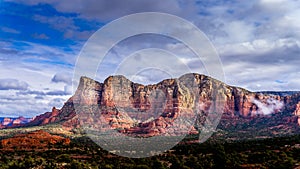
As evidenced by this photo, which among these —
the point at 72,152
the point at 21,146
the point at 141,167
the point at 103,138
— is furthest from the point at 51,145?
the point at 141,167

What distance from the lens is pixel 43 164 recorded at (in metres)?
72.9

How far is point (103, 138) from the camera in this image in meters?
160

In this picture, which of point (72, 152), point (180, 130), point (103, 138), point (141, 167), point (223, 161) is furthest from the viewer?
point (180, 130)

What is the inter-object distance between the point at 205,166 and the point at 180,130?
12073 centimetres

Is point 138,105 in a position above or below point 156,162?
above

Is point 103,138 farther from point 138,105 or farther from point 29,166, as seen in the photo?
point 29,166

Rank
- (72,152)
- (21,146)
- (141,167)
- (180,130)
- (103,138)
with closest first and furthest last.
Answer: (141,167), (72,152), (21,146), (103,138), (180,130)

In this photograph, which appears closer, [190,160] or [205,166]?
[205,166]

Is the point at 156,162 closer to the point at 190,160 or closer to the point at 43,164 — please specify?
the point at 190,160

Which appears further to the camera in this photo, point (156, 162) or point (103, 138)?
point (103, 138)

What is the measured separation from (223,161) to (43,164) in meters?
37.2

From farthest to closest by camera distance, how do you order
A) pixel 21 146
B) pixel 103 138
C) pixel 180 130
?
pixel 180 130, pixel 103 138, pixel 21 146

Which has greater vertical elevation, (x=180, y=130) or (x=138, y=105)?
(x=138, y=105)

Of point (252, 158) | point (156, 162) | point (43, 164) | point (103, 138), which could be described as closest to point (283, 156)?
point (252, 158)
